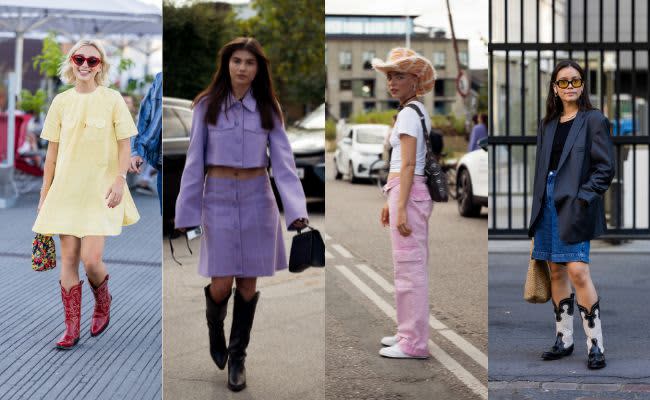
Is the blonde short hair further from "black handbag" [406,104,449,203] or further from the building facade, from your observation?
"black handbag" [406,104,449,203]

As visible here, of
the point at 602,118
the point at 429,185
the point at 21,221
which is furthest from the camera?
the point at 21,221

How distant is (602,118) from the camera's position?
18.8 feet

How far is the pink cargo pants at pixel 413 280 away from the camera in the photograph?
3916 mm

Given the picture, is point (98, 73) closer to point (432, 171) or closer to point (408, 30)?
point (408, 30)

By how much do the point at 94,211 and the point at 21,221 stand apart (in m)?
7.04

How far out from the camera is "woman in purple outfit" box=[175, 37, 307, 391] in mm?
3613

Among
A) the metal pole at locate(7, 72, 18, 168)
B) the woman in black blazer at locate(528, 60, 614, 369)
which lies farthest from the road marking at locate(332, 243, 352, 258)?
the metal pole at locate(7, 72, 18, 168)

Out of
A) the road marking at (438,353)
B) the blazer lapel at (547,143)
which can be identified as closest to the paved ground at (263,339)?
the road marking at (438,353)

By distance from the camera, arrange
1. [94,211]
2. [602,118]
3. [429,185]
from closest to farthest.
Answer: [429,185], [602,118], [94,211]

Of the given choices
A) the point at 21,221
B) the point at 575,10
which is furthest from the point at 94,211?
the point at 575,10

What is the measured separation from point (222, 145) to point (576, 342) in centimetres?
357

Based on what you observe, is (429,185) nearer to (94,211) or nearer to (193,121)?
(193,121)

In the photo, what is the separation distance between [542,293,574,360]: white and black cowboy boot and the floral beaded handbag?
282cm

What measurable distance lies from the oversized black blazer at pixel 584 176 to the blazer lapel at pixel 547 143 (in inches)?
3.8
